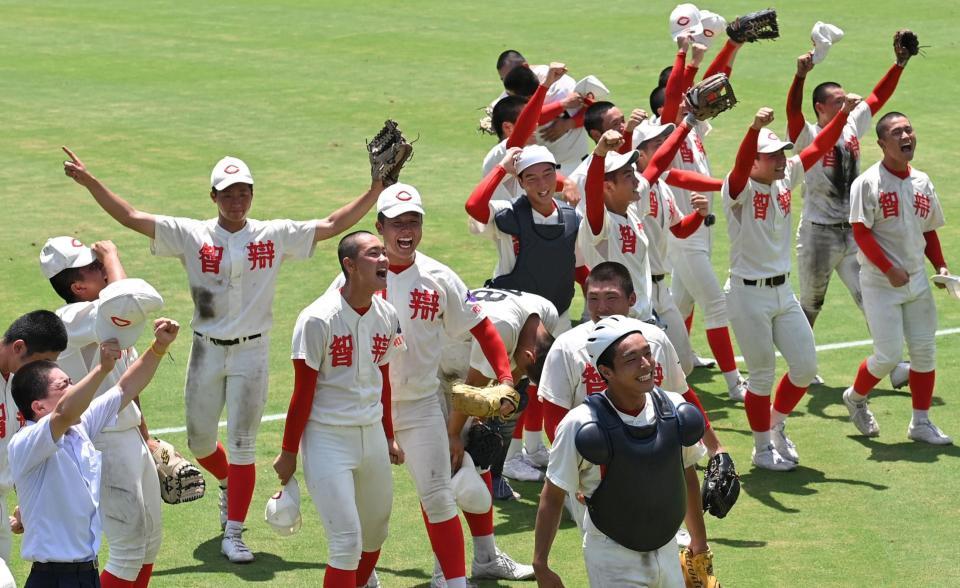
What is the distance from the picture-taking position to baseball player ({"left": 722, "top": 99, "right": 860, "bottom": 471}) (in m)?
10.5

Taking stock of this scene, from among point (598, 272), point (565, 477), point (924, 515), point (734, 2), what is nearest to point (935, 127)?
point (734, 2)

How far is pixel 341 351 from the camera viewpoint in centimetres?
784

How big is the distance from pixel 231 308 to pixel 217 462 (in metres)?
1.03

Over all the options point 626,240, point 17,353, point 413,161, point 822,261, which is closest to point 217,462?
point 17,353

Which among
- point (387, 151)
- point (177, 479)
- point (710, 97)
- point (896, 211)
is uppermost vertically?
point (710, 97)

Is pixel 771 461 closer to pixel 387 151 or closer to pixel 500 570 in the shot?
pixel 500 570

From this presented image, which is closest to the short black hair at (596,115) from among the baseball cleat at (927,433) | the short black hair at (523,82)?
the short black hair at (523,82)

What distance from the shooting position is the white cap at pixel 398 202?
8352 millimetres

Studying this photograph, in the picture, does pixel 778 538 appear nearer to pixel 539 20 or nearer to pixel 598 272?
pixel 598 272

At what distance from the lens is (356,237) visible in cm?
786

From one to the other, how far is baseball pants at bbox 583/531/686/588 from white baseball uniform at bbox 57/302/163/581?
2.38 meters

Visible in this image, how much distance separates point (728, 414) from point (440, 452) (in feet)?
12.9

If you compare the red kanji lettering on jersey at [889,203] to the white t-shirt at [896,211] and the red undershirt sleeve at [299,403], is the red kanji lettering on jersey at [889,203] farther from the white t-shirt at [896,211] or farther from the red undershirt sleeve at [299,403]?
the red undershirt sleeve at [299,403]

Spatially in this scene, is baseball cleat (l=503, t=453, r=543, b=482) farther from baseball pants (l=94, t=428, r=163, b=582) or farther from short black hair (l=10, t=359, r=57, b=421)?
short black hair (l=10, t=359, r=57, b=421)
